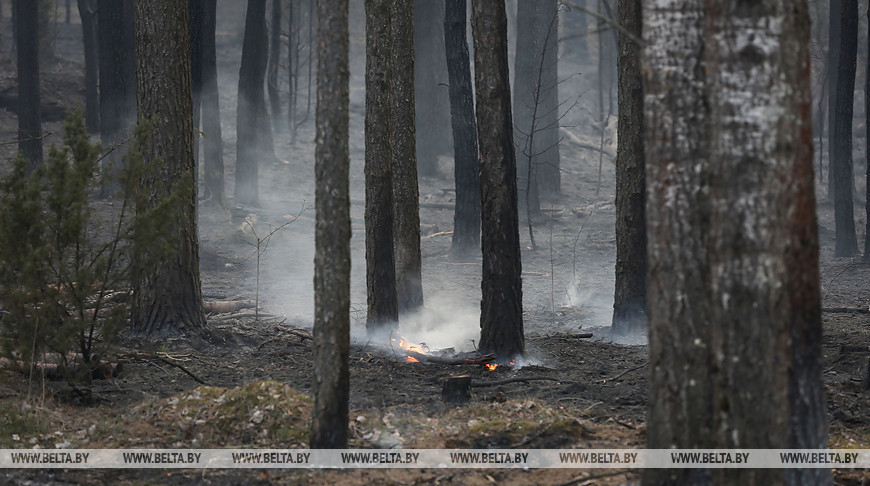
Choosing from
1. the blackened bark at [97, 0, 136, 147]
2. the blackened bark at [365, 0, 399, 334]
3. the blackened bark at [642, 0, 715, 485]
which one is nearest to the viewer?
the blackened bark at [642, 0, 715, 485]

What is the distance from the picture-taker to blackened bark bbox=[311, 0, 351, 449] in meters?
5.44

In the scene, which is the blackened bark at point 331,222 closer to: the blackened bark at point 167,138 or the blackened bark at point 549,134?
the blackened bark at point 167,138

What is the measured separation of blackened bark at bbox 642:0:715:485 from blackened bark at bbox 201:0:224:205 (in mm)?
15196

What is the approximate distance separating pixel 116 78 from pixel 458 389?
15.7 m

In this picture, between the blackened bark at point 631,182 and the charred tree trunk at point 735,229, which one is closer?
the charred tree trunk at point 735,229

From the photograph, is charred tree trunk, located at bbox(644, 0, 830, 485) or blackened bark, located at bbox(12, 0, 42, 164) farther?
blackened bark, located at bbox(12, 0, 42, 164)

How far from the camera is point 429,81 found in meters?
25.6

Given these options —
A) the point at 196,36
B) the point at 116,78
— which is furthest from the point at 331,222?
the point at 116,78

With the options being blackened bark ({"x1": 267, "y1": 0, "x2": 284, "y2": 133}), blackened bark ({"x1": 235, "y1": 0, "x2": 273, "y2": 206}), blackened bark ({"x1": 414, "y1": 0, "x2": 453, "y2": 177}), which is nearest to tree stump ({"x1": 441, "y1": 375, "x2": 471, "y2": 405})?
blackened bark ({"x1": 235, "y1": 0, "x2": 273, "y2": 206})

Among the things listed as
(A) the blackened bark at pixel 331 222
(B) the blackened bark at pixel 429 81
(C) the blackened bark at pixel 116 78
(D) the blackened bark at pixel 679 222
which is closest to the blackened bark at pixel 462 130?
(B) the blackened bark at pixel 429 81

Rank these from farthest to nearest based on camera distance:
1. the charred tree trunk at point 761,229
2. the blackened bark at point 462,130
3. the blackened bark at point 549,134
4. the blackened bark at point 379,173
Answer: the blackened bark at point 549,134 < the blackened bark at point 462,130 < the blackened bark at point 379,173 < the charred tree trunk at point 761,229

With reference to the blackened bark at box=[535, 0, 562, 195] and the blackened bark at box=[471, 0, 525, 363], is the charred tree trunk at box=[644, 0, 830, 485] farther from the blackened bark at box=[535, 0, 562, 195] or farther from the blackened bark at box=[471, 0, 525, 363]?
the blackened bark at box=[535, 0, 562, 195]

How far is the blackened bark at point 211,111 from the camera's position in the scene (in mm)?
18719

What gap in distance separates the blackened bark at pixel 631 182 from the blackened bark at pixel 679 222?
6001mm
